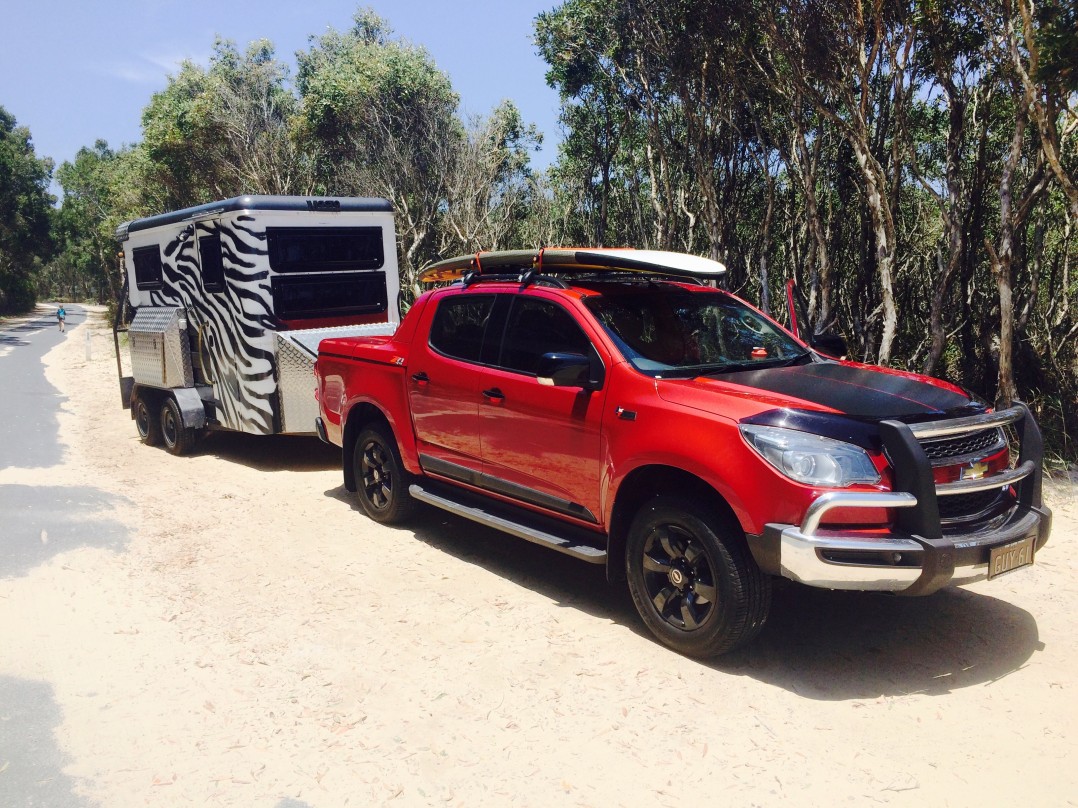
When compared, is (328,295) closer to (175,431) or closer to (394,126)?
(175,431)

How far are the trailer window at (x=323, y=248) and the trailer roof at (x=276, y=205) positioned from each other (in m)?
0.22

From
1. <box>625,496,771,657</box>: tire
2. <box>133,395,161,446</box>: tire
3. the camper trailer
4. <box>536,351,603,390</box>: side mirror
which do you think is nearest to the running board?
<box>625,496,771,657</box>: tire

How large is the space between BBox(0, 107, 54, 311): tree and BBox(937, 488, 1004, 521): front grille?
51640 mm

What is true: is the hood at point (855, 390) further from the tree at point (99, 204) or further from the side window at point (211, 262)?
the tree at point (99, 204)

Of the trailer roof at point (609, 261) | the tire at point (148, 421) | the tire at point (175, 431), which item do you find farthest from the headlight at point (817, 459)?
the tire at point (148, 421)

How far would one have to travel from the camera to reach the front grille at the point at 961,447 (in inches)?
159

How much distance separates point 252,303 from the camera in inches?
353

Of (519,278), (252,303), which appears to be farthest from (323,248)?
(519,278)

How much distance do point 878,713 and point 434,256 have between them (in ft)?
79.2

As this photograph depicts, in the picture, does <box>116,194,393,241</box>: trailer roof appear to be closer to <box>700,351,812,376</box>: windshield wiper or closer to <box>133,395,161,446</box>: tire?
<box>133,395,161,446</box>: tire

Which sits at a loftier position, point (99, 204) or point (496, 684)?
point (99, 204)

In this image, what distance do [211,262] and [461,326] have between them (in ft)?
15.0

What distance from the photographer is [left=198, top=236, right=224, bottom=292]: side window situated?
364 inches

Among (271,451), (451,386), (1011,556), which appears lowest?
(271,451)
